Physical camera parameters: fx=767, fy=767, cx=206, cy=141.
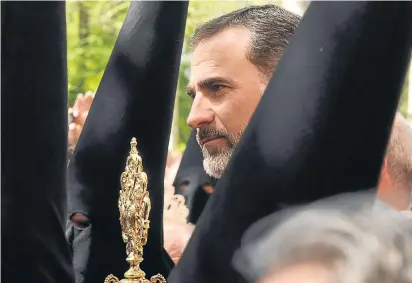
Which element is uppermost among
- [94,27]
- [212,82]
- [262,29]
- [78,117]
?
[262,29]

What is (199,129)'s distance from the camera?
167 centimetres

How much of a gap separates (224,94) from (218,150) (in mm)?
126

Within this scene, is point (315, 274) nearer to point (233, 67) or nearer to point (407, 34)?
point (407, 34)

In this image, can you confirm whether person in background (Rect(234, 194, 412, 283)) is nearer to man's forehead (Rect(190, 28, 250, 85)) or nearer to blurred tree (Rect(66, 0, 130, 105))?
man's forehead (Rect(190, 28, 250, 85))

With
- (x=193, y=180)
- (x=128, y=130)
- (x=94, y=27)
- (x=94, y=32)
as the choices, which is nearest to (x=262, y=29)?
(x=128, y=130)

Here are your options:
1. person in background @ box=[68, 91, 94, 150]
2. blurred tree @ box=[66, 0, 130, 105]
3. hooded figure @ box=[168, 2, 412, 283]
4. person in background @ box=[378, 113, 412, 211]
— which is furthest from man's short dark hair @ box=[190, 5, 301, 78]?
blurred tree @ box=[66, 0, 130, 105]

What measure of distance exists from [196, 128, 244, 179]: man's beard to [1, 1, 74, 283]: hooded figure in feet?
1.13

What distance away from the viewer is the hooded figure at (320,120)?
45.4 inches

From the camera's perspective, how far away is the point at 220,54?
1.67 meters

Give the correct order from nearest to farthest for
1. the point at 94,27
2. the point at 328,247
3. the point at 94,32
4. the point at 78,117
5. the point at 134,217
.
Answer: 1. the point at 328,247
2. the point at 134,217
3. the point at 78,117
4. the point at 94,32
5. the point at 94,27

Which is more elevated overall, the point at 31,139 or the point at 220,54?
the point at 220,54

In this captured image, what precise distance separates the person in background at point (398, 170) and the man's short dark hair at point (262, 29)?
312 mm

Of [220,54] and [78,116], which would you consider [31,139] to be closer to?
[220,54]

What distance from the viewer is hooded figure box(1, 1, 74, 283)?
56.2 inches
